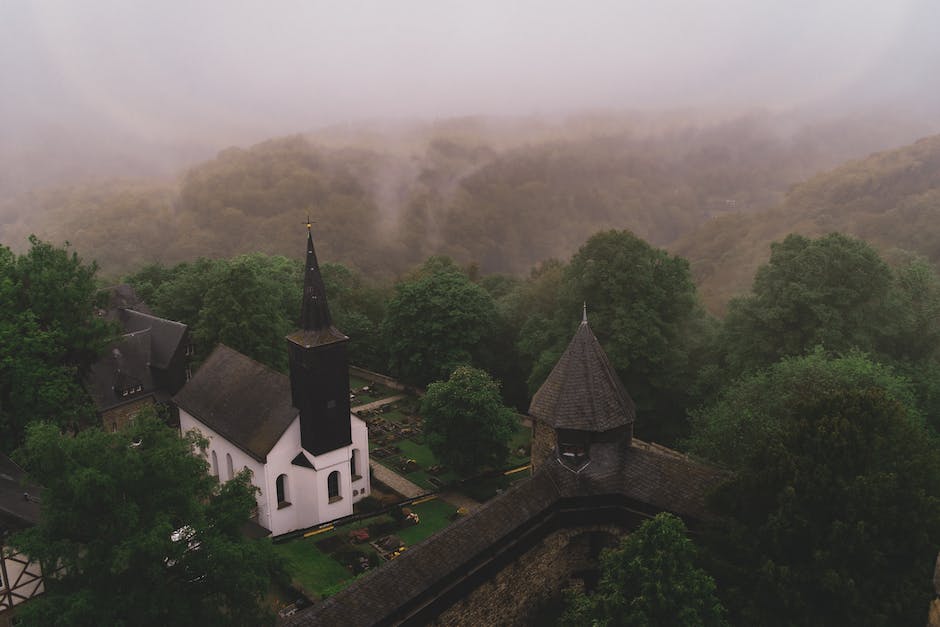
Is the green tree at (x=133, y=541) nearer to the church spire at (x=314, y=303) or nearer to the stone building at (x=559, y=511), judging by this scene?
the stone building at (x=559, y=511)

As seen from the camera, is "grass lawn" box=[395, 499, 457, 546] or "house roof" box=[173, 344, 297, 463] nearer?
"grass lawn" box=[395, 499, 457, 546]

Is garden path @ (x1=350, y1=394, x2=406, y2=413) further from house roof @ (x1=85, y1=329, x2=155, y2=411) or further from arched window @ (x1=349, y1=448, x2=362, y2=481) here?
arched window @ (x1=349, y1=448, x2=362, y2=481)

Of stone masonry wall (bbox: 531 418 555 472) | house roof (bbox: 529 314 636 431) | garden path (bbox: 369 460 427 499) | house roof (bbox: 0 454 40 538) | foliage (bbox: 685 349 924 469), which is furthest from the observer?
garden path (bbox: 369 460 427 499)

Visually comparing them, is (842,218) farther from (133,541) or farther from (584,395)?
(133,541)

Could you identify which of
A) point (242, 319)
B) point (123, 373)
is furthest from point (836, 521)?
point (123, 373)

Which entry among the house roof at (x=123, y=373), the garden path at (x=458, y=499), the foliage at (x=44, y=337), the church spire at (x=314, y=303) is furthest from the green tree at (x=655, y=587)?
the house roof at (x=123, y=373)

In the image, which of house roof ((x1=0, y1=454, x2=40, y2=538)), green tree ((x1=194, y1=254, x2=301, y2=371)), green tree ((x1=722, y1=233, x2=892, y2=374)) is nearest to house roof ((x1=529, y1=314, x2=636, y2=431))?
green tree ((x1=722, y1=233, x2=892, y2=374))
